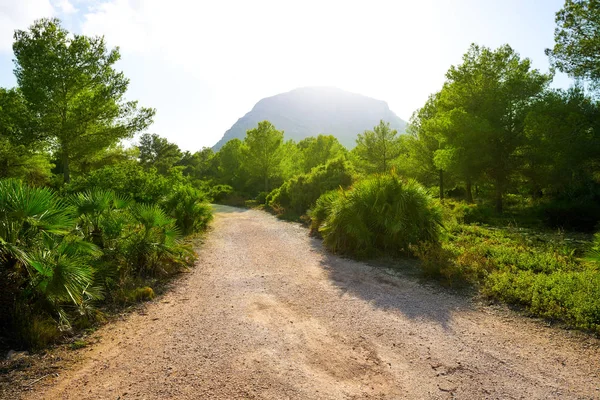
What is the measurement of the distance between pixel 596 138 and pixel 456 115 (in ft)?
21.9

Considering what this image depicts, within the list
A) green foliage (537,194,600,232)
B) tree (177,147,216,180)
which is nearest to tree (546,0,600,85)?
green foliage (537,194,600,232)

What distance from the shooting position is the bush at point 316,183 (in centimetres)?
1789

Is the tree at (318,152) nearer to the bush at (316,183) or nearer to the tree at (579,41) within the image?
the bush at (316,183)

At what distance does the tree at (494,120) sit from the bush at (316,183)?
273 inches

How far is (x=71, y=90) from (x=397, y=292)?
62.3 feet

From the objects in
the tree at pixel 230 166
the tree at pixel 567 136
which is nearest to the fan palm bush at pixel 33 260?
the tree at pixel 567 136

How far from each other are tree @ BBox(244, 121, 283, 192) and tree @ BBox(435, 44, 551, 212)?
1910cm

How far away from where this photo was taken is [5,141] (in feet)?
57.9

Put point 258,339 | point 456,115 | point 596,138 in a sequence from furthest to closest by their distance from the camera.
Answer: point 456,115, point 596,138, point 258,339

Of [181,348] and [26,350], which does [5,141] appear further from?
[181,348]

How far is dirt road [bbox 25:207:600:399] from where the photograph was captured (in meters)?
3.39

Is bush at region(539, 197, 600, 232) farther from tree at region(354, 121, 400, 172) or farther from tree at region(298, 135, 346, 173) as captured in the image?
tree at region(298, 135, 346, 173)

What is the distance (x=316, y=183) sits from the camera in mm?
19141

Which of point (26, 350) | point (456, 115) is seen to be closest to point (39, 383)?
point (26, 350)
